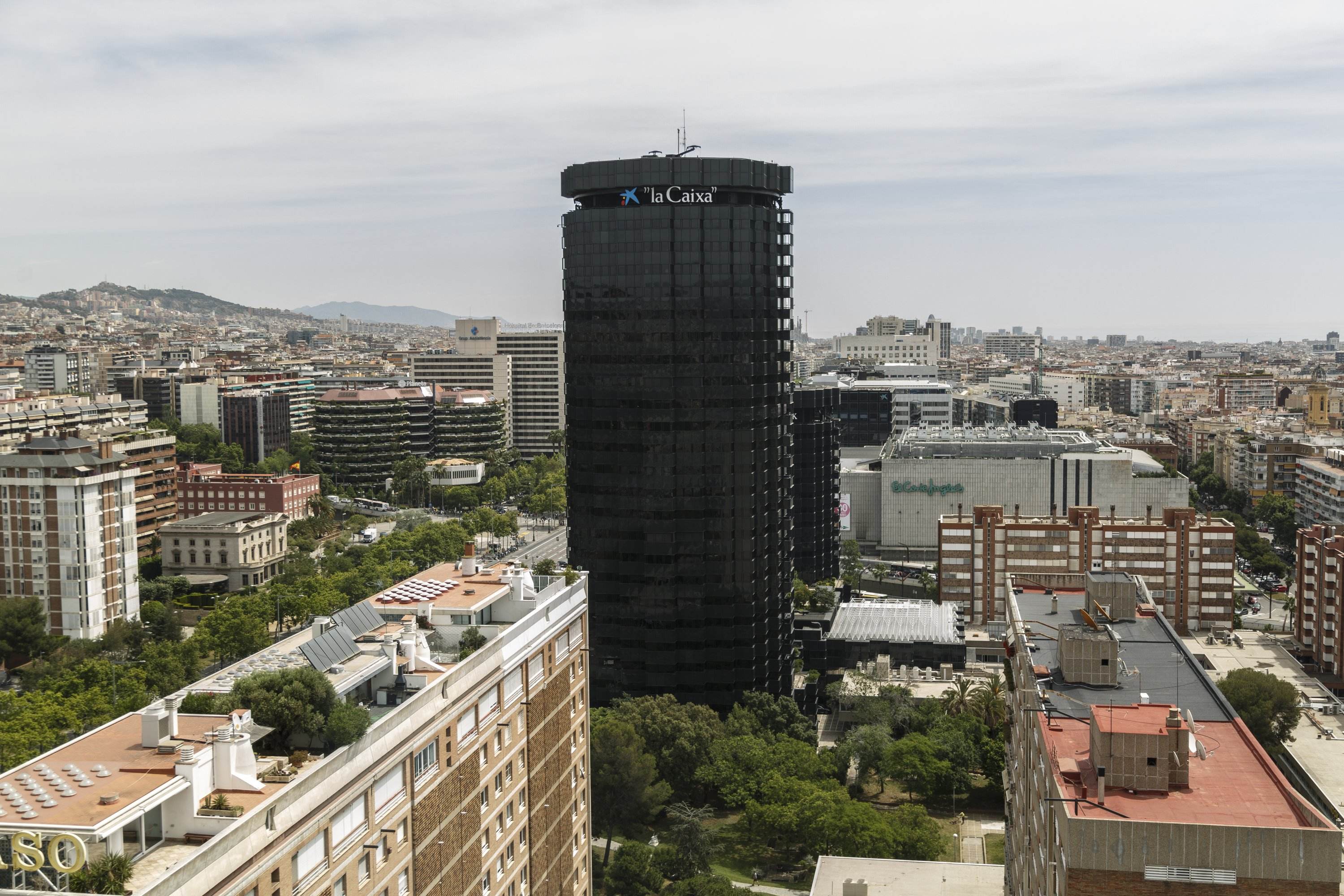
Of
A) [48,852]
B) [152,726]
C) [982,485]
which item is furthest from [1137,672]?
[982,485]

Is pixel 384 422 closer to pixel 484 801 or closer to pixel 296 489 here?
pixel 296 489

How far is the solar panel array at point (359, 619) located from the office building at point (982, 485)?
113 metres

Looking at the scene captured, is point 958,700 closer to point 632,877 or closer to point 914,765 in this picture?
point 914,765

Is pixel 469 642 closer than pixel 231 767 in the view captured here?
No

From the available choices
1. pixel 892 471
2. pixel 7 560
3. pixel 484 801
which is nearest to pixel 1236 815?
pixel 484 801

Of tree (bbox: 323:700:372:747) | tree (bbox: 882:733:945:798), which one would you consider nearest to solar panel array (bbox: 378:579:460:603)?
tree (bbox: 323:700:372:747)

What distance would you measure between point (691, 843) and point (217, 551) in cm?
8113

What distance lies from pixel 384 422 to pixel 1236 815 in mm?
170167

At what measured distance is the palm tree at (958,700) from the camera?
8281 centimetres

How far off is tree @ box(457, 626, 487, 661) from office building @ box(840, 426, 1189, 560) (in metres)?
112

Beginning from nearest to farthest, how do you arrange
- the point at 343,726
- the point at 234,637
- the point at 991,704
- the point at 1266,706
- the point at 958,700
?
1. the point at 343,726
2. the point at 1266,706
3. the point at 991,704
4. the point at 958,700
5. the point at 234,637

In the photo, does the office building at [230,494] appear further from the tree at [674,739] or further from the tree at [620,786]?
the tree at [620,786]

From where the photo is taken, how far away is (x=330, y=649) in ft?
112

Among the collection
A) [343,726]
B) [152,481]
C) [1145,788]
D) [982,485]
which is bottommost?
[982,485]
